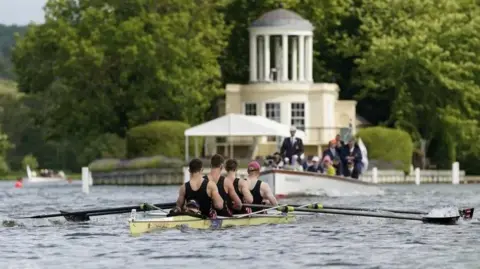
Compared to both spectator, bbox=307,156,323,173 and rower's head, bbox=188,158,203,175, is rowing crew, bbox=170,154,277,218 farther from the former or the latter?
spectator, bbox=307,156,323,173

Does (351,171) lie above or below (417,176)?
above

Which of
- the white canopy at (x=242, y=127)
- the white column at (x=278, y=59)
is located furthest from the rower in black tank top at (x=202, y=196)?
the white column at (x=278, y=59)

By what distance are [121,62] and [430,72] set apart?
15074 millimetres

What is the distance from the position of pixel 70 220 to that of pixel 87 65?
4780cm

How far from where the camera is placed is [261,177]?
52625 millimetres

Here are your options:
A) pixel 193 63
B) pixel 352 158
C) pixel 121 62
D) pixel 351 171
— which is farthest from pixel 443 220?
pixel 193 63

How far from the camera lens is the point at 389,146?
82.6 metres

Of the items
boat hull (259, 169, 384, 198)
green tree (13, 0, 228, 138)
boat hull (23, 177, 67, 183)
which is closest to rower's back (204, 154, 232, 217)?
boat hull (259, 169, 384, 198)

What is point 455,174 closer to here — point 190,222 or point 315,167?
point 315,167

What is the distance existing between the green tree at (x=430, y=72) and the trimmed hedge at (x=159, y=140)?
10944mm

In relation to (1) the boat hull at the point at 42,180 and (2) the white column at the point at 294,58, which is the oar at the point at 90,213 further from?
(1) the boat hull at the point at 42,180

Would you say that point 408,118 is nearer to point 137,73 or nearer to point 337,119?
point 337,119

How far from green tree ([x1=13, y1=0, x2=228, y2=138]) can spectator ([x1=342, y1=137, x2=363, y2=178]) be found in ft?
98.5

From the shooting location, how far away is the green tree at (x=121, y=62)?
85000mm
